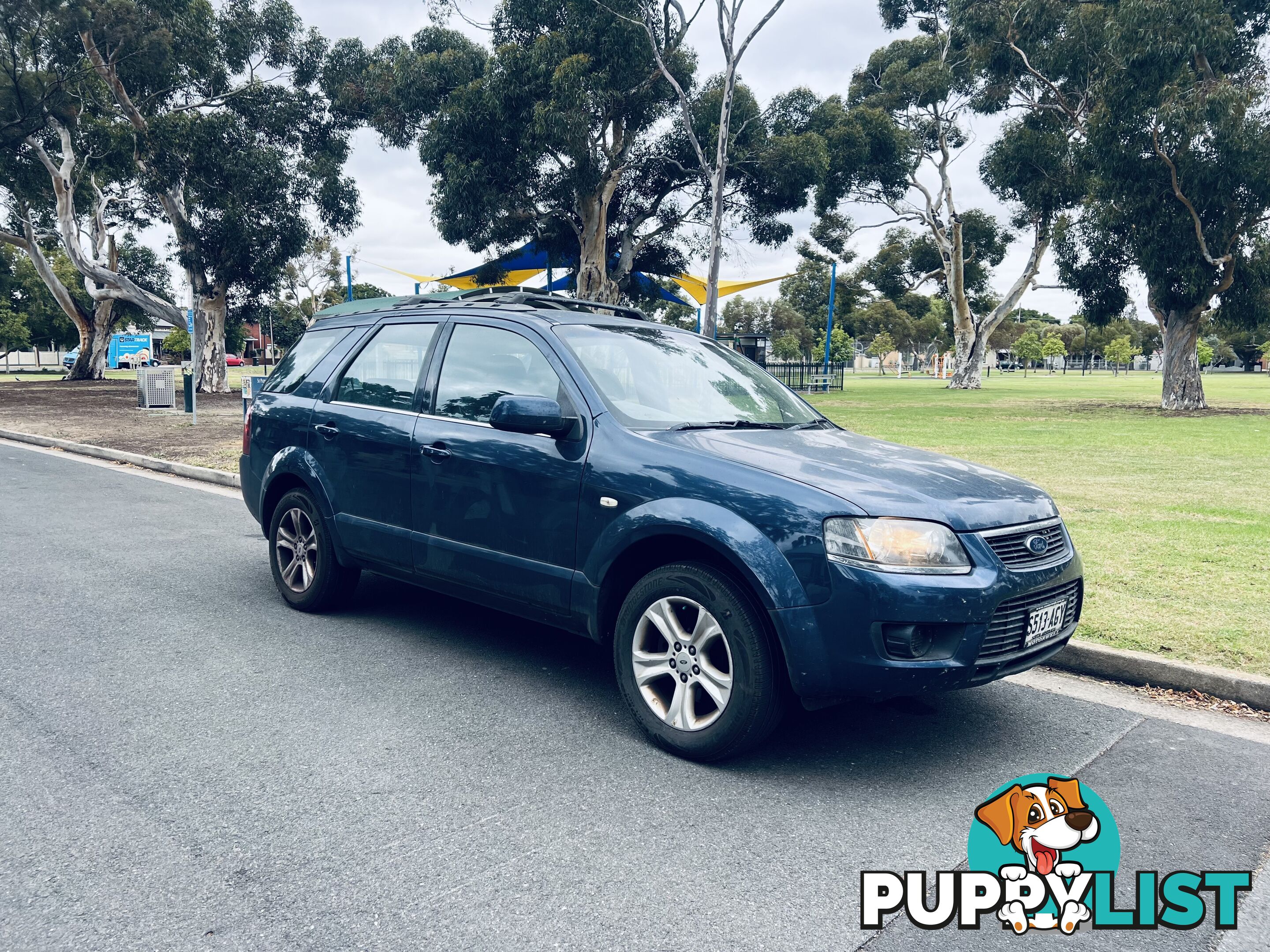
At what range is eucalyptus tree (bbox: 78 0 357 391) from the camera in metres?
26.1

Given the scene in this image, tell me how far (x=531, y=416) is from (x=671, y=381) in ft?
2.91

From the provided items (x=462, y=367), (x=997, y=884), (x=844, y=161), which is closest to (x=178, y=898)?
(x=997, y=884)

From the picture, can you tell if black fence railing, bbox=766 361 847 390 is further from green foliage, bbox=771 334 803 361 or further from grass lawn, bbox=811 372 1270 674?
green foliage, bbox=771 334 803 361

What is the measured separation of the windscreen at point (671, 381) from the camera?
14.5 feet

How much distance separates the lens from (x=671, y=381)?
4.71 metres

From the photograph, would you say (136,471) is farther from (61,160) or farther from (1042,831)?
(61,160)

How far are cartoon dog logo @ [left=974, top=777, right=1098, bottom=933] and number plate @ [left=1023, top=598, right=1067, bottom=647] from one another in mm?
529

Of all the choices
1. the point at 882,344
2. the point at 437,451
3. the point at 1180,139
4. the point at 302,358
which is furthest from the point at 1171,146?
the point at 882,344

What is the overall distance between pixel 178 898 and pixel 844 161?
3335cm

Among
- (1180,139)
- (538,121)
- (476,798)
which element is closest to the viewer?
(476,798)

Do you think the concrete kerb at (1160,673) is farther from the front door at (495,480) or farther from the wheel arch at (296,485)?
the wheel arch at (296,485)

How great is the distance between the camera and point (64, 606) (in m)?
5.78

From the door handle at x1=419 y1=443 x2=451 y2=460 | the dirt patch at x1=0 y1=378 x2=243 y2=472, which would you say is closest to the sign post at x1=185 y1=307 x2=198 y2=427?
the dirt patch at x1=0 y1=378 x2=243 y2=472

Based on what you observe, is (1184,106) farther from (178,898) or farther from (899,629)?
(178,898)
